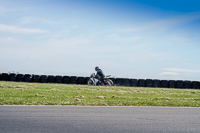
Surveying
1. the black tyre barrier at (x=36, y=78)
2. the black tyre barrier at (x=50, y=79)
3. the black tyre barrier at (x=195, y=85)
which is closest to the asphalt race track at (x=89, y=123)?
the black tyre barrier at (x=50, y=79)

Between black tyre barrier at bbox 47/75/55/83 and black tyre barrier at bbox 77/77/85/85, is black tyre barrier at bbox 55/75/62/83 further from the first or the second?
black tyre barrier at bbox 77/77/85/85

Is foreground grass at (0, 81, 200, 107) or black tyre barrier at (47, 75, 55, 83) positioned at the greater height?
black tyre barrier at (47, 75, 55, 83)

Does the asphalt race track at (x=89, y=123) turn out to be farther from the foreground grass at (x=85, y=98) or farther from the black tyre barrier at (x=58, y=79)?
the black tyre barrier at (x=58, y=79)

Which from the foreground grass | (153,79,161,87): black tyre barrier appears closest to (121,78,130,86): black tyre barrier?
(153,79,161,87): black tyre barrier

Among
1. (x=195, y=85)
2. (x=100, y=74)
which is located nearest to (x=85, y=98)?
(x=100, y=74)

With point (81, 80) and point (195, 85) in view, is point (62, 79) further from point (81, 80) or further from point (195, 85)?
point (195, 85)

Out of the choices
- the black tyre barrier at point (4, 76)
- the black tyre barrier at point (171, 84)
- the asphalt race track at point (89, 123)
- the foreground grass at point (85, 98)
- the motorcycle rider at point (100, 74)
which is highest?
the motorcycle rider at point (100, 74)

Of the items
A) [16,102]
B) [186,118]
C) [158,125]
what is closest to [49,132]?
[158,125]

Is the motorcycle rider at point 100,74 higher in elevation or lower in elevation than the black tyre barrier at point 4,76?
higher

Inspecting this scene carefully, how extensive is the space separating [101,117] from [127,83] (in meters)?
20.8

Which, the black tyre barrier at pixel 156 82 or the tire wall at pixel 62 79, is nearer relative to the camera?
the tire wall at pixel 62 79

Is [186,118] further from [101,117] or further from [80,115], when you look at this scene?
[80,115]

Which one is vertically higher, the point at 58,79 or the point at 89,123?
the point at 58,79

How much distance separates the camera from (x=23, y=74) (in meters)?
28.2
